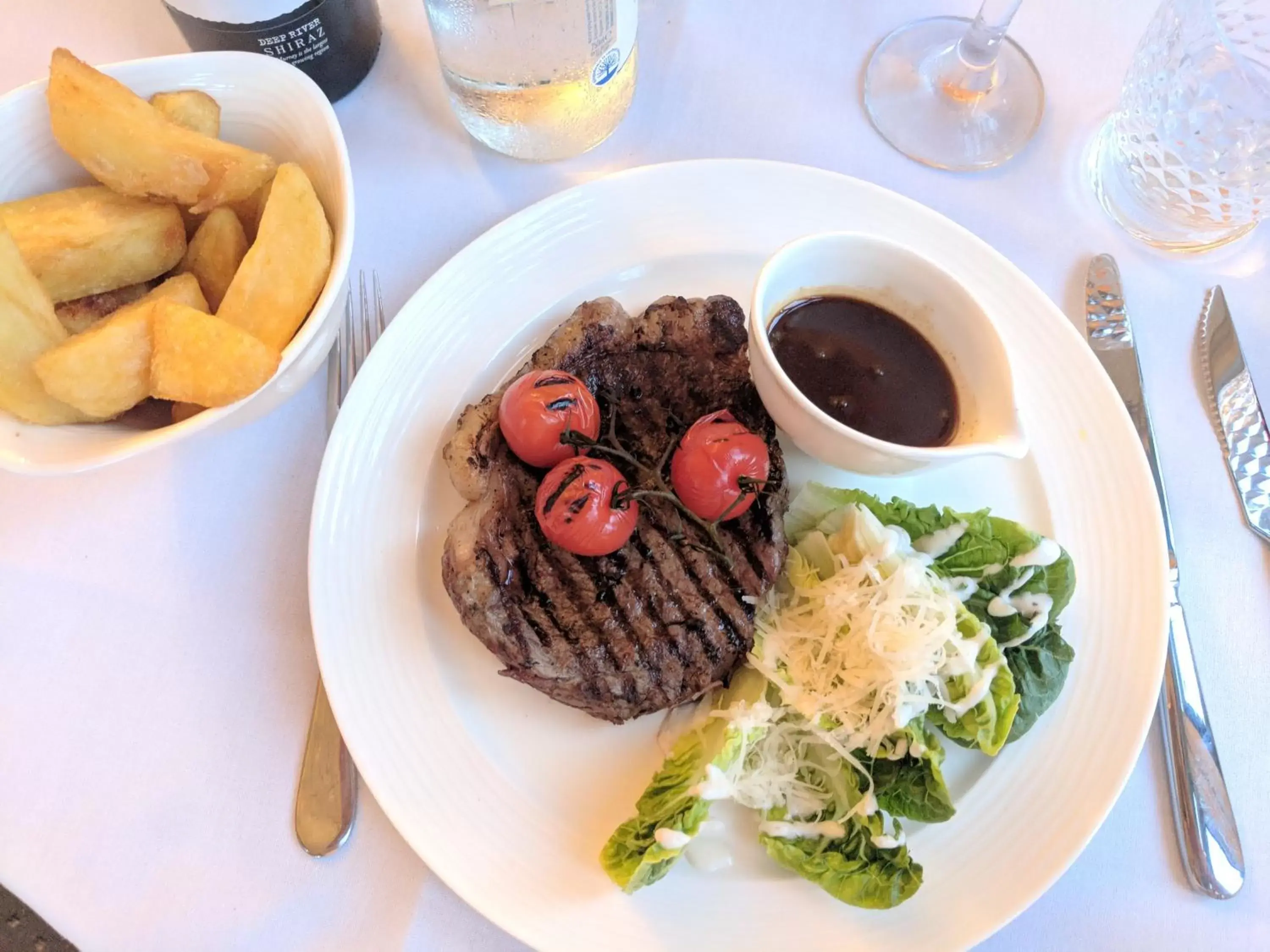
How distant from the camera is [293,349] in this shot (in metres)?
1.38

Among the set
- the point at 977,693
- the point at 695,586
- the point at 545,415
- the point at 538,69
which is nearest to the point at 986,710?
the point at 977,693

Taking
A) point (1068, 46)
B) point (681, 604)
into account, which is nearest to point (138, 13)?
point (681, 604)

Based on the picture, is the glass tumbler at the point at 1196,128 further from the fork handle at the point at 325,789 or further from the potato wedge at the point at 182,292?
the fork handle at the point at 325,789

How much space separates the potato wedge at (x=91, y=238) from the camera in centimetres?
134

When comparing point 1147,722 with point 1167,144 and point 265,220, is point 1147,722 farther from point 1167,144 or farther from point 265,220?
point 265,220

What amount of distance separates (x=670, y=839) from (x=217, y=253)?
1.36 metres

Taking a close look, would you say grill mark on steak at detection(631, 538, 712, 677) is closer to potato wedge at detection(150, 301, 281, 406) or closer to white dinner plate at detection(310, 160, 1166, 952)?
white dinner plate at detection(310, 160, 1166, 952)

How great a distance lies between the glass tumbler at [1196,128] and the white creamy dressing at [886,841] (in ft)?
5.58

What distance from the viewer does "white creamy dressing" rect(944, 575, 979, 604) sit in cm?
165

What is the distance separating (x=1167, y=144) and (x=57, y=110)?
2444 millimetres

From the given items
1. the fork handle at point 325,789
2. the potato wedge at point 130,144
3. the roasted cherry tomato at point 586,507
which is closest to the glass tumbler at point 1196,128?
the roasted cherry tomato at point 586,507

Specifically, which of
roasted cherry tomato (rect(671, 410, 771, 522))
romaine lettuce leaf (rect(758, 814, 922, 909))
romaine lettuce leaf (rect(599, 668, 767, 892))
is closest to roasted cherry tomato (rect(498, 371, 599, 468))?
roasted cherry tomato (rect(671, 410, 771, 522))

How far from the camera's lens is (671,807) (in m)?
1.48

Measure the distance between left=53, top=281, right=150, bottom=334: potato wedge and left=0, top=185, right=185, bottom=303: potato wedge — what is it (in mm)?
15
